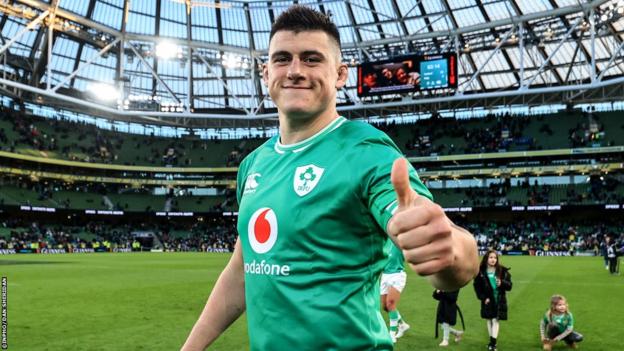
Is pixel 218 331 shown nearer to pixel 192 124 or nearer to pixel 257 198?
pixel 257 198

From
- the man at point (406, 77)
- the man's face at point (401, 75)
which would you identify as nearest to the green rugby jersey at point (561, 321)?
the man at point (406, 77)

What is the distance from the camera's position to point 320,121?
2508mm

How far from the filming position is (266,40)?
53000 millimetres

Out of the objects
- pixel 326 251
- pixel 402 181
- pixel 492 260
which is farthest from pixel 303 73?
pixel 492 260

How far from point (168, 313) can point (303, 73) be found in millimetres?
12004

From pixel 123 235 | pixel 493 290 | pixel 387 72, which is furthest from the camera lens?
pixel 123 235

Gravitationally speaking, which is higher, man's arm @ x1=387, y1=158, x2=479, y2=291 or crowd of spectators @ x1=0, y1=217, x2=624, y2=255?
man's arm @ x1=387, y1=158, x2=479, y2=291

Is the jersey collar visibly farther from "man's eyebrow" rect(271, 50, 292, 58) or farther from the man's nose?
"man's eyebrow" rect(271, 50, 292, 58)

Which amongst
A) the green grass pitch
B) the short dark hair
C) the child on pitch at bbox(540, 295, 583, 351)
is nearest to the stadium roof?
the green grass pitch

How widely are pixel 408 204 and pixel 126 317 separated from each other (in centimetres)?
1227

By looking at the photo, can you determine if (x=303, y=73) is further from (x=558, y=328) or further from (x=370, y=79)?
(x=370, y=79)

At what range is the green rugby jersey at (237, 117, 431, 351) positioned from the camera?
2119 mm

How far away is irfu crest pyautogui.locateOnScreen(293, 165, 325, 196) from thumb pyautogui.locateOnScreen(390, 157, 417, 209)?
0.67 m

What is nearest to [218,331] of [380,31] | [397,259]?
[397,259]
